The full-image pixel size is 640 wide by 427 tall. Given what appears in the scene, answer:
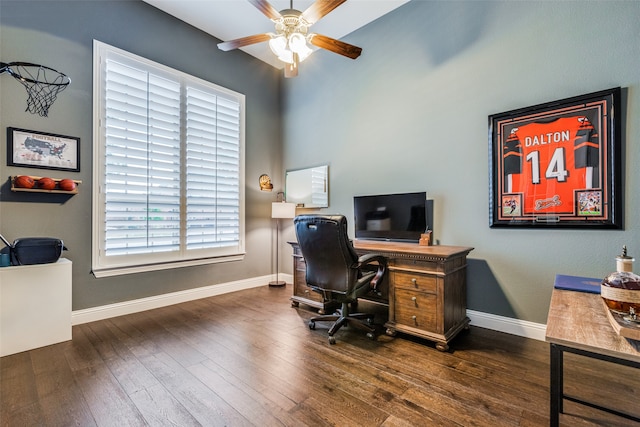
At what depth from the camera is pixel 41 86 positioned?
2.59m

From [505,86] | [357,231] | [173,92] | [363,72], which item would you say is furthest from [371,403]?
[173,92]

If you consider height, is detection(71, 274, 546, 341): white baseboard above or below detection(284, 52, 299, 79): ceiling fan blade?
below

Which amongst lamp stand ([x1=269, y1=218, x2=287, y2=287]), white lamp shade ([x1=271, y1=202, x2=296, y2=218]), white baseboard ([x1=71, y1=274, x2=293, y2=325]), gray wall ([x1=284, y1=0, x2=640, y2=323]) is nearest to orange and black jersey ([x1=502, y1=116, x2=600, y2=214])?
gray wall ([x1=284, y1=0, x2=640, y2=323])

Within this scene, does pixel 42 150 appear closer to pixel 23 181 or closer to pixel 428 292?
pixel 23 181

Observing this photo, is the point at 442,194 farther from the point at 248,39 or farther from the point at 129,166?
the point at 129,166

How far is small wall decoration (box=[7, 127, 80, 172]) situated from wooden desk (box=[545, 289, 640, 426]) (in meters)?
3.84

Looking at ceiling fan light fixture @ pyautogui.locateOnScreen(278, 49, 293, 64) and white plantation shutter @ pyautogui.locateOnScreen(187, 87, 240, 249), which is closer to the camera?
ceiling fan light fixture @ pyautogui.locateOnScreen(278, 49, 293, 64)

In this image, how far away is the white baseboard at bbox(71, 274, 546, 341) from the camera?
8.09 ft

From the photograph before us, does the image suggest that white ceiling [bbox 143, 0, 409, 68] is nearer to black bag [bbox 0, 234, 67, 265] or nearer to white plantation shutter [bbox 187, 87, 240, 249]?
white plantation shutter [bbox 187, 87, 240, 249]

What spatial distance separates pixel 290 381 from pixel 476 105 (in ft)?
9.57

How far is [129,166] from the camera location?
3.09m

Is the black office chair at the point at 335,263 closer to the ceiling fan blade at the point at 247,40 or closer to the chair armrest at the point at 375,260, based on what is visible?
the chair armrest at the point at 375,260

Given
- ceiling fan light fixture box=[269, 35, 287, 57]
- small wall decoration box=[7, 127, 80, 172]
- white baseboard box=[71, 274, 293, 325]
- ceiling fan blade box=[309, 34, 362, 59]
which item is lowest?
white baseboard box=[71, 274, 293, 325]

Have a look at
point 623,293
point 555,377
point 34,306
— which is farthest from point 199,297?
point 623,293
